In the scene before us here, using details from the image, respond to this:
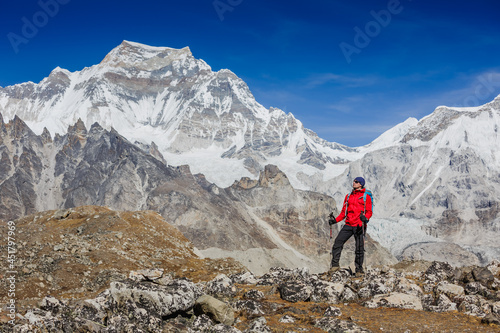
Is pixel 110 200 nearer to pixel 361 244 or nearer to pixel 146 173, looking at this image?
pixel 146 173

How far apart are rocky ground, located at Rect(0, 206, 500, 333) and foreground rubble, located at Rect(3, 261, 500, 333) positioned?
3 cm

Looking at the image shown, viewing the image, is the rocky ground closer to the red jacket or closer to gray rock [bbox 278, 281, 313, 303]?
gray rock [bbox 278, 281, 313, 303]

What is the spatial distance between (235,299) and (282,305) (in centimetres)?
149

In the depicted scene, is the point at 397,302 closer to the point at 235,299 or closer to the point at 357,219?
the point at 357,219

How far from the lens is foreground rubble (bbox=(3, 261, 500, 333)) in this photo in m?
9.88

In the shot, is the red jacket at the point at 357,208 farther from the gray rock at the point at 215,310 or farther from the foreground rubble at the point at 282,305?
the gray rock at the point at 215,310

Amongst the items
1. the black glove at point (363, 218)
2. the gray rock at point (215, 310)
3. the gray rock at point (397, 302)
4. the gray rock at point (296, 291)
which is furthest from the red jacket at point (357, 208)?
the gray rock at point (215, 310)

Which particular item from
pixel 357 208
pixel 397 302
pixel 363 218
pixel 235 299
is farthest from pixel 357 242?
pixel 235 299

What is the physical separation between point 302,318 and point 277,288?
304 centimetres

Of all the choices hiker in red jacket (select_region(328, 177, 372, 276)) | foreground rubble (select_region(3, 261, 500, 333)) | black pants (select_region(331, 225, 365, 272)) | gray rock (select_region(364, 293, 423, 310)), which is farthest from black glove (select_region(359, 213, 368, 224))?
gray rock (select_region(364, 293, 423, 310))

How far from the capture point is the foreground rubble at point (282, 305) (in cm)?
988

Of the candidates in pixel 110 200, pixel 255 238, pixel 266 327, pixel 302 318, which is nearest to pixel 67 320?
pixel 266 327

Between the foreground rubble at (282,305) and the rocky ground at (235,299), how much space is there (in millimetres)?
26

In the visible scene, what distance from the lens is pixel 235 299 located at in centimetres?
1327
